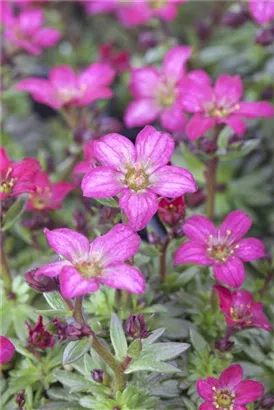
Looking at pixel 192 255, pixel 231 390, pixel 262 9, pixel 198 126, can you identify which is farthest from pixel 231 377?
pixel 262 9

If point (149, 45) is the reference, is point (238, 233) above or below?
below

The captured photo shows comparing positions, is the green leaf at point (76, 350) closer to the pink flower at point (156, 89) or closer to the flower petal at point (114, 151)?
the flower petal at point (114, 151)

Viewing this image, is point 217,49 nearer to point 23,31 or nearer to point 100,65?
point 100,65

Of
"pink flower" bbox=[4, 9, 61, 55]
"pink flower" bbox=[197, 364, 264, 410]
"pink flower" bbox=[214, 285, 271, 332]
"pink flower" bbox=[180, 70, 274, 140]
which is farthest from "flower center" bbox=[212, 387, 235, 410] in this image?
"pink flower" bbox=[4, 9, 61, 55]

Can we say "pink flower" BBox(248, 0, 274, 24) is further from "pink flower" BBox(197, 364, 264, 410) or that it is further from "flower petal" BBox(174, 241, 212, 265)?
"pink flower" BBox(197, 364, 264, 410)

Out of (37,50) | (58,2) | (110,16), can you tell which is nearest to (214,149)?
(37,50)

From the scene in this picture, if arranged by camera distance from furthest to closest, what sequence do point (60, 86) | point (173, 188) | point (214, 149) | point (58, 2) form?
point (58, 2)
point (60, 86)
point (214, 149)
point (173, 188)

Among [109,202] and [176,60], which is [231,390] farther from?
[176,60]
